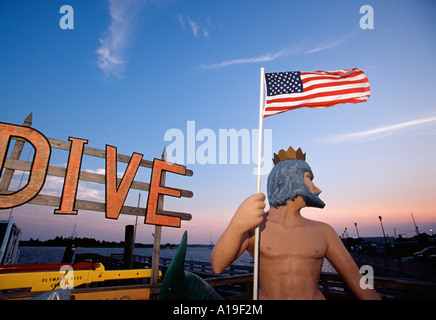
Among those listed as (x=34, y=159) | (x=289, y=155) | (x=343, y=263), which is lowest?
(x=343, y=263)

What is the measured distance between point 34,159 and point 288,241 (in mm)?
4717

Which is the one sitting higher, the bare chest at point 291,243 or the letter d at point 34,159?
the letter d at point 34,159

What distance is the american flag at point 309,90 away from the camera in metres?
2.67

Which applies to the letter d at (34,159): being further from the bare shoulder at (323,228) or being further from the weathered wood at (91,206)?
the bare shoulder at (323,228)

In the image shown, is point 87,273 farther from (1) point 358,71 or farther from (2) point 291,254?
(1) point 358,71

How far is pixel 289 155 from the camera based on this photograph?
2.52 m

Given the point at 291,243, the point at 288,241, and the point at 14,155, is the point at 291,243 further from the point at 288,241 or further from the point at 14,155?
the point at 14,155

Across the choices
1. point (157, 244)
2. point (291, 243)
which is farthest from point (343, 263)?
point (157, 244)

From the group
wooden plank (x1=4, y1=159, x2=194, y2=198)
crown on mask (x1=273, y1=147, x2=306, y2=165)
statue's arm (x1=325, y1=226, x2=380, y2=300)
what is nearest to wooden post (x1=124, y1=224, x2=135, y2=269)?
wooden plank (x1=4, y1=159, x2=194, y2=198)

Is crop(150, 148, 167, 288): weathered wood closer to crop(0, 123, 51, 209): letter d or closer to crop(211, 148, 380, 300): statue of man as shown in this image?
crop(0, 123, 51, 209): letter d

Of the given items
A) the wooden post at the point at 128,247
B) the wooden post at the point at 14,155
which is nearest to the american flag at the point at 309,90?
the wooden post at the point at 14,155

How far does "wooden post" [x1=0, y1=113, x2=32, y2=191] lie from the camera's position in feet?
12.2

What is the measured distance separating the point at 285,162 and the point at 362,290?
4.59 ft

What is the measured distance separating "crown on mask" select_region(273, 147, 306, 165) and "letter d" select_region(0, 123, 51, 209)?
433cm
